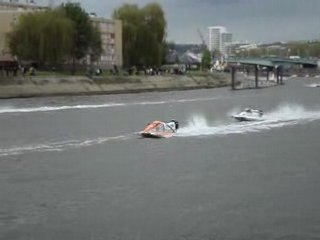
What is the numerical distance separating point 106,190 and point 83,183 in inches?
61.8

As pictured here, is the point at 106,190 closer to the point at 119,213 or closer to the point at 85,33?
the point at 119,213

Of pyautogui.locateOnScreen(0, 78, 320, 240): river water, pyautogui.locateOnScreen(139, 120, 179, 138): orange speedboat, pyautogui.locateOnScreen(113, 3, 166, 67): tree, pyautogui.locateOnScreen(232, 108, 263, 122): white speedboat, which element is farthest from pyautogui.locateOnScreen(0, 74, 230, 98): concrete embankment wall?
pyautogui.locateOnScreen(139, 120, 179, 138): orange speedboat

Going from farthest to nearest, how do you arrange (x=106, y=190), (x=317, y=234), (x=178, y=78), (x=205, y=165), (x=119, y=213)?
(x=178, y=78), (x=205, y=165), (x=106, y=190), (x=119, y=213), (x=317, y=234)

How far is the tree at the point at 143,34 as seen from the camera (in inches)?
5699

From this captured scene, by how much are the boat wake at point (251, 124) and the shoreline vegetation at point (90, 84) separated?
35215 millimetres

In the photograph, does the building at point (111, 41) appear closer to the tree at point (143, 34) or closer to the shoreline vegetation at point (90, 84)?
the tree at point (143, 34)

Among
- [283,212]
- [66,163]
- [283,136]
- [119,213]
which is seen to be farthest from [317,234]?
[283,136]

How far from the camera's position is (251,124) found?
5278 cm

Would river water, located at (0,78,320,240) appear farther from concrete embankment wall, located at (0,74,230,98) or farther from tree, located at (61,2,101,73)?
tree, located at (61,2,101,73)

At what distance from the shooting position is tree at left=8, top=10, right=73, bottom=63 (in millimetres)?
109938

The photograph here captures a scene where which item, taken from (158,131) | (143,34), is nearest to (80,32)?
(143,34)

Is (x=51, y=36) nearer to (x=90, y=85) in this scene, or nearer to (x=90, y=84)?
(x=90, y=84)

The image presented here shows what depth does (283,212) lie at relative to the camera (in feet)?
70.4

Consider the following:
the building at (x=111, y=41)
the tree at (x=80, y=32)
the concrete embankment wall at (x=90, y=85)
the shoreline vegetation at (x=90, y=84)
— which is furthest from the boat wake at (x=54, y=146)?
the building at (x=111, y=41)
